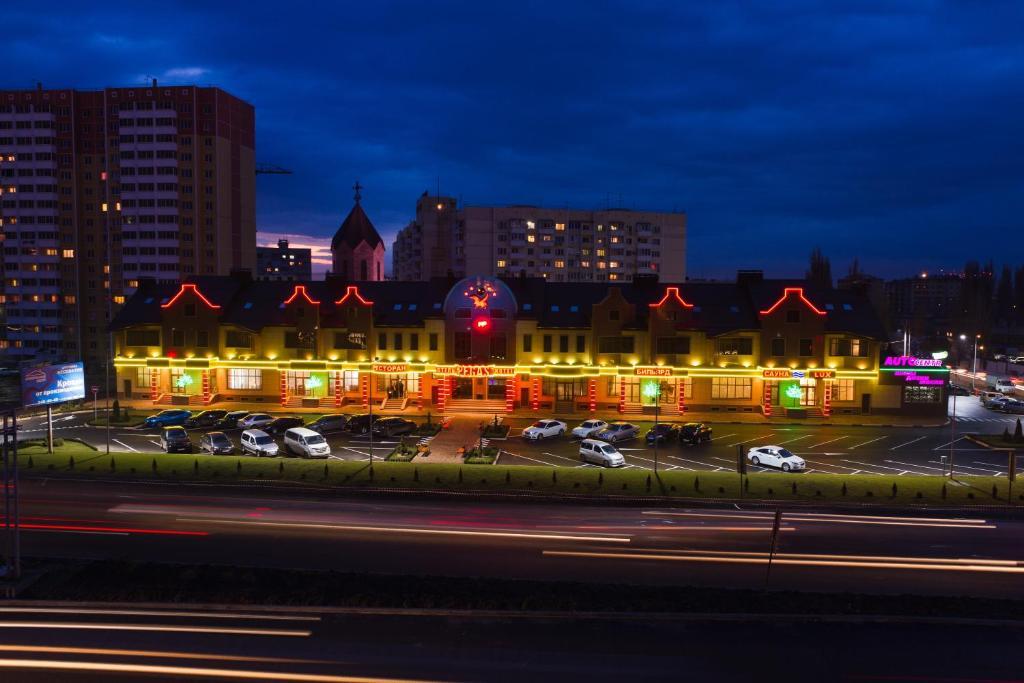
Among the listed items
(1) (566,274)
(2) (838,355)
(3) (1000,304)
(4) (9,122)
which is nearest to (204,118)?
(4) (9,122)

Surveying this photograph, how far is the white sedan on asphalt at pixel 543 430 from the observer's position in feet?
173

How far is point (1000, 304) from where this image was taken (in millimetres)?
184000

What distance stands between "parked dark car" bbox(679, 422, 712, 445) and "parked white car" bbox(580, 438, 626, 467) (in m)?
7.59

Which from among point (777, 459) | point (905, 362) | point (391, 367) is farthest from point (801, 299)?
point (391, 367)

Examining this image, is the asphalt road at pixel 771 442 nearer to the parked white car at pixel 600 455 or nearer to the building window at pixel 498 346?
the parked white car at pixel 600 455

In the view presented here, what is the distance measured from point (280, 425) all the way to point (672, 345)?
35.3 m

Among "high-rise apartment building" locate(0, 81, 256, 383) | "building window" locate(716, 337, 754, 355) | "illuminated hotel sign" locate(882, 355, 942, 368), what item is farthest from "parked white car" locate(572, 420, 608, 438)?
"high-rise apartment building" locate(0, 81, 256, 383)

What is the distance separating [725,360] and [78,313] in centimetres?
10418

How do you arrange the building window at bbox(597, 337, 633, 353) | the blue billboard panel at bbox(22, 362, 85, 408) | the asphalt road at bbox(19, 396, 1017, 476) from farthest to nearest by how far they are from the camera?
1. the building window at bbox(597, 337, 633, 353)
2. the blue billboard panel at bbox(22, 362, 85, 408)
3. the asphalt road at bbox(19, 396, 1017, 476)

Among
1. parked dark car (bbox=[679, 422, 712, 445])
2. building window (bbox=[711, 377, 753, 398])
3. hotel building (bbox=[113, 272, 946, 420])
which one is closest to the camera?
parked dark car (bbox=[679, 422, 712, 445])

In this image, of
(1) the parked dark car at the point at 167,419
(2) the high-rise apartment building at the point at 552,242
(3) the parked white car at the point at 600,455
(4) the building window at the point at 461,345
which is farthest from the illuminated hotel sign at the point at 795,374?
(2) the high-rise apartment building at the point at 552,242

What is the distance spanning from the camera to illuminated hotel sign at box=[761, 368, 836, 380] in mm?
62781

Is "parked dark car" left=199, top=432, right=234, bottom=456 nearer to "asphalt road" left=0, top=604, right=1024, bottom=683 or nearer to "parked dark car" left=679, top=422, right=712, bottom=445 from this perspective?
"asphalt road" left=0, top=604, right=1024, bottom=683

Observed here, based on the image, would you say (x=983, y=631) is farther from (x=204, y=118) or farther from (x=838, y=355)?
(x=204, y=118)
